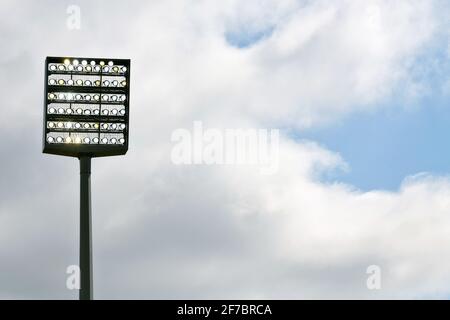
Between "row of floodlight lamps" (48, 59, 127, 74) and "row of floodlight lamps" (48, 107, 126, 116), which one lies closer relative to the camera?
"row of floodlight lamps" (48, 107, 126, 116)

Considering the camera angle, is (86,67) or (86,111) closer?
(86,111)

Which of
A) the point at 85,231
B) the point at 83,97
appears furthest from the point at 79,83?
the point at 85,231

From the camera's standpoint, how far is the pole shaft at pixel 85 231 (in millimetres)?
40219

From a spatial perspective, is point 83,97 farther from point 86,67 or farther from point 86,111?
point 86,67

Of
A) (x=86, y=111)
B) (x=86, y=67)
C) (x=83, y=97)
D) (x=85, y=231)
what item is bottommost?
(x=85, y=231)

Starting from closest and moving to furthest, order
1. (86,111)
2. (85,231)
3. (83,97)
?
(86,111) → (83,97) → (85,231)

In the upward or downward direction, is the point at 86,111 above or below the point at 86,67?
below

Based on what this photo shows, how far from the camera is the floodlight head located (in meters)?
40.2

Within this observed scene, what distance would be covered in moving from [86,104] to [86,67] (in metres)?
1.50

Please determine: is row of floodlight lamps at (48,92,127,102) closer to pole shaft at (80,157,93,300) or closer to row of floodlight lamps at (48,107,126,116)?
row of floodlight lamps at (48,107,126,116)

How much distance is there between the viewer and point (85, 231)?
41.4 metres
